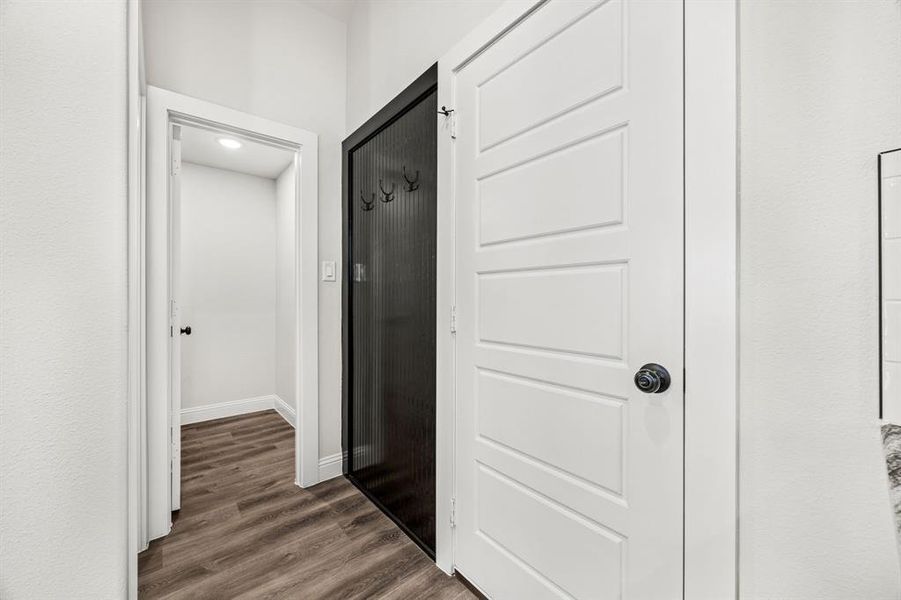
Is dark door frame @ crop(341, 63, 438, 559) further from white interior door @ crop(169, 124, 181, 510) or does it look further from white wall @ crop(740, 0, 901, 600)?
white wall @ crop(740, 0, 901, 600)

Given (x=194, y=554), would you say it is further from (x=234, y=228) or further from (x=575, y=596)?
(x=234, y=228)

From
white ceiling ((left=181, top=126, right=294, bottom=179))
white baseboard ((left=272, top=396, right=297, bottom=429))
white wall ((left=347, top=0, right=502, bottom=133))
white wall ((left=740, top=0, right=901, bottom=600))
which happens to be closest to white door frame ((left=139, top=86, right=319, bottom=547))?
white wall ((left=347, top=0, right=502, bottom=133))

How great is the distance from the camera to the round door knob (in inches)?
35.3

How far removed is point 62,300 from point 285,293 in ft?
10.1

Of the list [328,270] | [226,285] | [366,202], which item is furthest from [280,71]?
[226,285]

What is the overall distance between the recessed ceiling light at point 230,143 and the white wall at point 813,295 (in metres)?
3.29

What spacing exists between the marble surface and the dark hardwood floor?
4.41 ft

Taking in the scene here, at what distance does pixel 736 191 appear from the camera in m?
0.80

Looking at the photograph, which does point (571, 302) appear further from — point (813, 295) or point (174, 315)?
point (174, 315)

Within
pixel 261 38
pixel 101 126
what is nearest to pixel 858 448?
pixel 101 126

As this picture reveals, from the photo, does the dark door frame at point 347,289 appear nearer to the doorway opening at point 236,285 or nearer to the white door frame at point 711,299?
the doorway opening at point 236,285

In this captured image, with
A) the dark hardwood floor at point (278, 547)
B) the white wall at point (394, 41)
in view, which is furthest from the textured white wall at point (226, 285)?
the white wall at point (394, 41)

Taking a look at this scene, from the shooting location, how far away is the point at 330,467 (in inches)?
96.5

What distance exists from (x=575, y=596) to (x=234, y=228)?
3.99 meters
